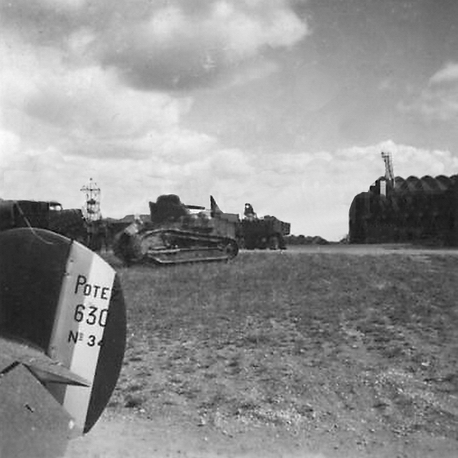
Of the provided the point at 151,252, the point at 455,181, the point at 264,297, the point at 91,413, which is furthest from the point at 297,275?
the point at 455,181

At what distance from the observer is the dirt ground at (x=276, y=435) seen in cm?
445

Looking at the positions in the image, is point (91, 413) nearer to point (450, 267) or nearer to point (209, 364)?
point (209, 364)

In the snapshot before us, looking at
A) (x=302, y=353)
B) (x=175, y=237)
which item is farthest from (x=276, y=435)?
(x=175, y=237)

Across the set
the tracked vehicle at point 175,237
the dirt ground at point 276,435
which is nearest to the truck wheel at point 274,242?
the tracked vehicle at point 175,237

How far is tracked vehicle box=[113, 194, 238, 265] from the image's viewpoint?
14109mm

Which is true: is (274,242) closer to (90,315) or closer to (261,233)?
(261,233)

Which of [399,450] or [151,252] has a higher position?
[151,252]

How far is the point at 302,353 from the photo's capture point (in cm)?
663

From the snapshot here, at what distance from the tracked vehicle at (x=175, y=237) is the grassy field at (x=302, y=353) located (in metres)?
3.18

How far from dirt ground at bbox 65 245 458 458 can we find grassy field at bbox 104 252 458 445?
0.02 meters

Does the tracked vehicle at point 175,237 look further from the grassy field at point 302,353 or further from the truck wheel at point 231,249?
the grassy field at point 302,353

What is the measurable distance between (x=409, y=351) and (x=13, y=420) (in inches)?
207

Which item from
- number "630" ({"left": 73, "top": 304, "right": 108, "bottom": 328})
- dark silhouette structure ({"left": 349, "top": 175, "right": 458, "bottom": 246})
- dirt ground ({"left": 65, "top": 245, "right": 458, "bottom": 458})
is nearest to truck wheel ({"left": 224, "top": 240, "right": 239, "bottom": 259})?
dark silhouette structure ({"left": 349, "top": 175, "right": 458, "bottom": 246})

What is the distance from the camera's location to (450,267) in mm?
11680
